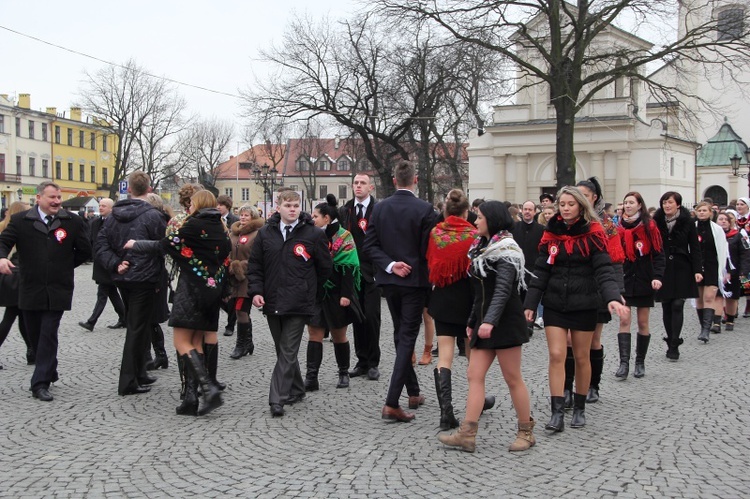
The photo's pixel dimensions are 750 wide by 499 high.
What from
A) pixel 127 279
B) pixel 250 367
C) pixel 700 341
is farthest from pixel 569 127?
pixel 127 279

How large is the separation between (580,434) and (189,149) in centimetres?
7006

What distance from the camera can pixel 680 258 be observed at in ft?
33.2

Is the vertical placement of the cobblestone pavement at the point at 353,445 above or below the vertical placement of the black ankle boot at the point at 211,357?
below

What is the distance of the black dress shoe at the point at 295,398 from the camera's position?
7492 mm

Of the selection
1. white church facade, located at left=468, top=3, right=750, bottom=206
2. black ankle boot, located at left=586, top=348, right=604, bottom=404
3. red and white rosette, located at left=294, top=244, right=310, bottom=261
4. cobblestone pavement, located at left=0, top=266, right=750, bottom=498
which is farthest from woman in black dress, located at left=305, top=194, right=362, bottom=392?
white church facade, located at left=468, top=3, right=750, bottom=206

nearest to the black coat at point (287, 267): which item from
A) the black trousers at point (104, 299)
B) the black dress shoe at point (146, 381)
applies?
the black dress shoe at point (146, 381)

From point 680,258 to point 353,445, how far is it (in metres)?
5.81

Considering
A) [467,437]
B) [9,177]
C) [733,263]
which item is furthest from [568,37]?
[9,177]

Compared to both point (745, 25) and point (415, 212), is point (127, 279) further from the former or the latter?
point (745, 25)

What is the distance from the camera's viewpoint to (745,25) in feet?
81.0

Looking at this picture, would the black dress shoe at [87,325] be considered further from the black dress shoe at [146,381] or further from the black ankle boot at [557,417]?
the black ankle boot at [557,417]

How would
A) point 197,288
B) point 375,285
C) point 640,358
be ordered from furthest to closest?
1. point 640,358
2. point 375,285
3. point 197,288

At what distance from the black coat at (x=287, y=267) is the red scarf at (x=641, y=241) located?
378 cm

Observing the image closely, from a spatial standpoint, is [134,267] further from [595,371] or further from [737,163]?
[737,163]
